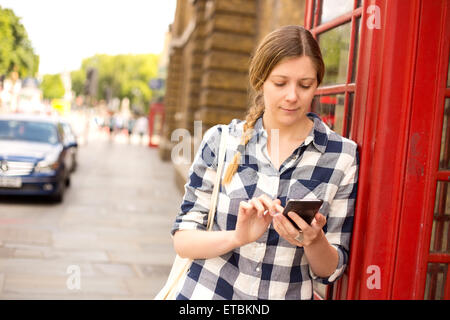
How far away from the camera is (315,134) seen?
2.15 meters

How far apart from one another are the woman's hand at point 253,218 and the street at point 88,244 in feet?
12.3

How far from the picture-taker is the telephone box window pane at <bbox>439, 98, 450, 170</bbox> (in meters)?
2.31

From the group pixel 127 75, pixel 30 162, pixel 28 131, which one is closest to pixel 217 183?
pixel 30 162

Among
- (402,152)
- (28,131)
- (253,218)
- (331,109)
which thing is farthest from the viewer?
(28,131)

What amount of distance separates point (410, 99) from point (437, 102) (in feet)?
0.36

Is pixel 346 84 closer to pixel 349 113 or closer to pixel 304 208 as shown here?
pixel 349 113

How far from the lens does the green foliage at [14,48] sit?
7105 mm

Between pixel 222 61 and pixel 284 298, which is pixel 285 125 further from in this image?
pixel 222 61

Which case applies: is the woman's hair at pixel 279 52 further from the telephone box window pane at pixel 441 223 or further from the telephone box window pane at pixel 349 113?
the telephone box window pane at pixel 441 223

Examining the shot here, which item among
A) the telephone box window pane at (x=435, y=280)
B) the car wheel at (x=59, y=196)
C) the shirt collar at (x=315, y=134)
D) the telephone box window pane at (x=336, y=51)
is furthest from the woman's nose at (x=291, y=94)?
the car wheel at (x=59, y=196)

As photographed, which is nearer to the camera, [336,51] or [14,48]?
[336,51]

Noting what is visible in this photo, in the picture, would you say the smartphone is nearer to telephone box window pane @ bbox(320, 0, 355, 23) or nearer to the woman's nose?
the woman's nose

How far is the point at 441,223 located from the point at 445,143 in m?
0.34

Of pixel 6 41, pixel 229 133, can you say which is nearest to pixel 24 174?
pixel 6 41
